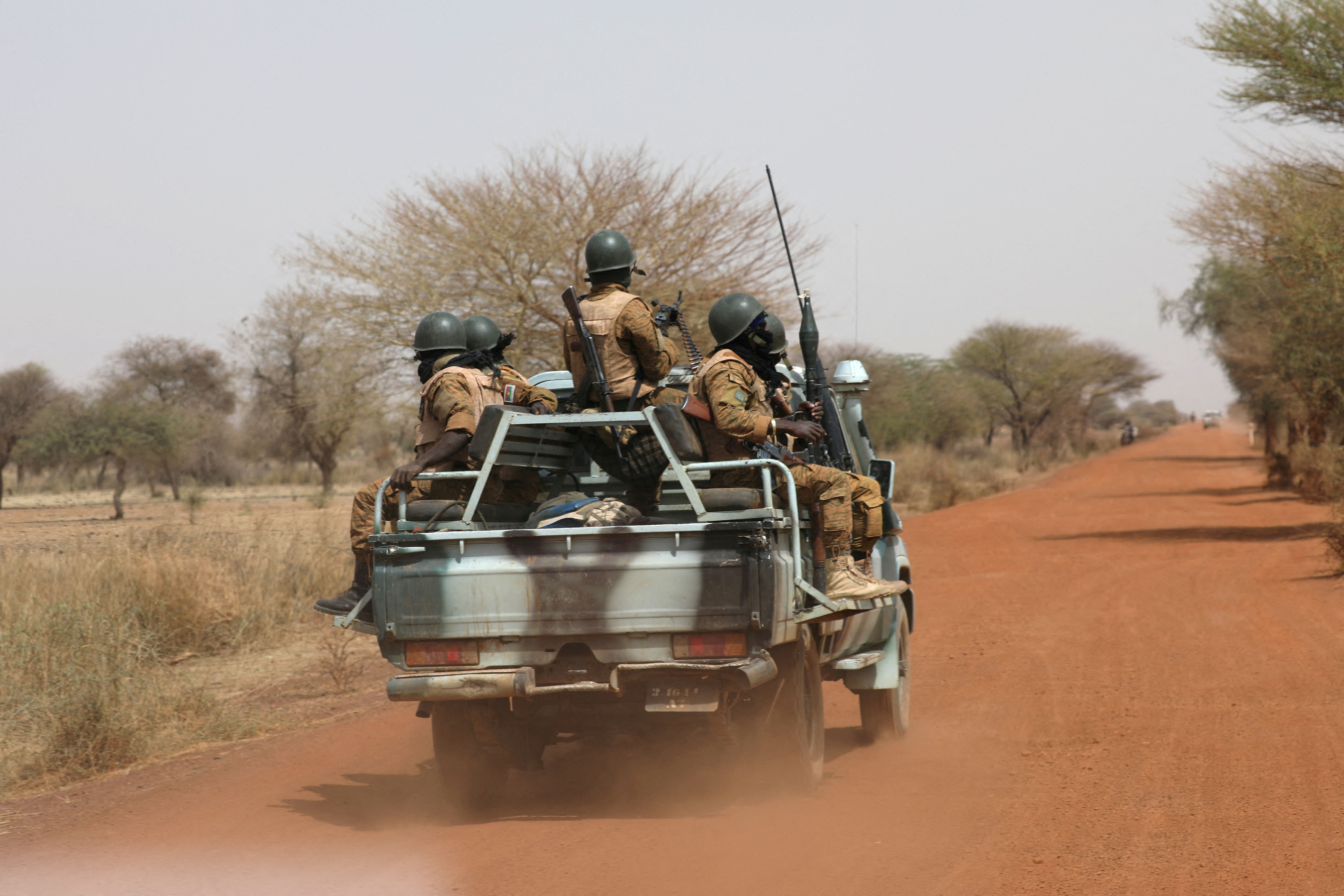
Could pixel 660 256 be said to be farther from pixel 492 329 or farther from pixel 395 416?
pixel 492 329

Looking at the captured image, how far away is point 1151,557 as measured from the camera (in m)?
17.2

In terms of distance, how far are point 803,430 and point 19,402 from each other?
32.7m

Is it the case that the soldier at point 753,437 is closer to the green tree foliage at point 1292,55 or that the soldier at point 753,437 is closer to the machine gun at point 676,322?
the machine gun at point 676,322

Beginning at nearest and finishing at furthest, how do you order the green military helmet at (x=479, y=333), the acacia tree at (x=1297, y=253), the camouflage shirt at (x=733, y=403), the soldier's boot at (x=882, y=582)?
the camouflage shirt at (x=733, y=403)
the soldier's boot at (x=882, y=582)
the green military helmet at (x=479, y=333)
the acacia tree at (x=1297, y=253)

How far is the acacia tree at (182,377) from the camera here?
160ft

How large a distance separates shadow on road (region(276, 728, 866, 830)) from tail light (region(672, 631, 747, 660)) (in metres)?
0.87

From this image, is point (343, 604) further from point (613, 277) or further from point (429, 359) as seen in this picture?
point (613, 277)

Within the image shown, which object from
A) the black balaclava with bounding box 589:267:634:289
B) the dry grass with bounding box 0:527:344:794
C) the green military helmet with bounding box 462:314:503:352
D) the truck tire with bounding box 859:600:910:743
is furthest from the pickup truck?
the dry grass with bounding box 0:527:344:794

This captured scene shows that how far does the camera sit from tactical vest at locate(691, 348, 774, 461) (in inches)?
239

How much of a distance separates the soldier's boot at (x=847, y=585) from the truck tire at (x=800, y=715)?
8.9 inches

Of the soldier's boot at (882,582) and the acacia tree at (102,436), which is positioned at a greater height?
the acacia tree at (102,436)

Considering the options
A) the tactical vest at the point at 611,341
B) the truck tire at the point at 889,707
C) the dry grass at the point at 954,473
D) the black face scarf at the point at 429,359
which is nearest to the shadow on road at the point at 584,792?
the truck tire at the point at 889,707

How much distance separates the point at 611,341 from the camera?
639 cm

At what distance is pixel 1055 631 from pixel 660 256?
990 cm
